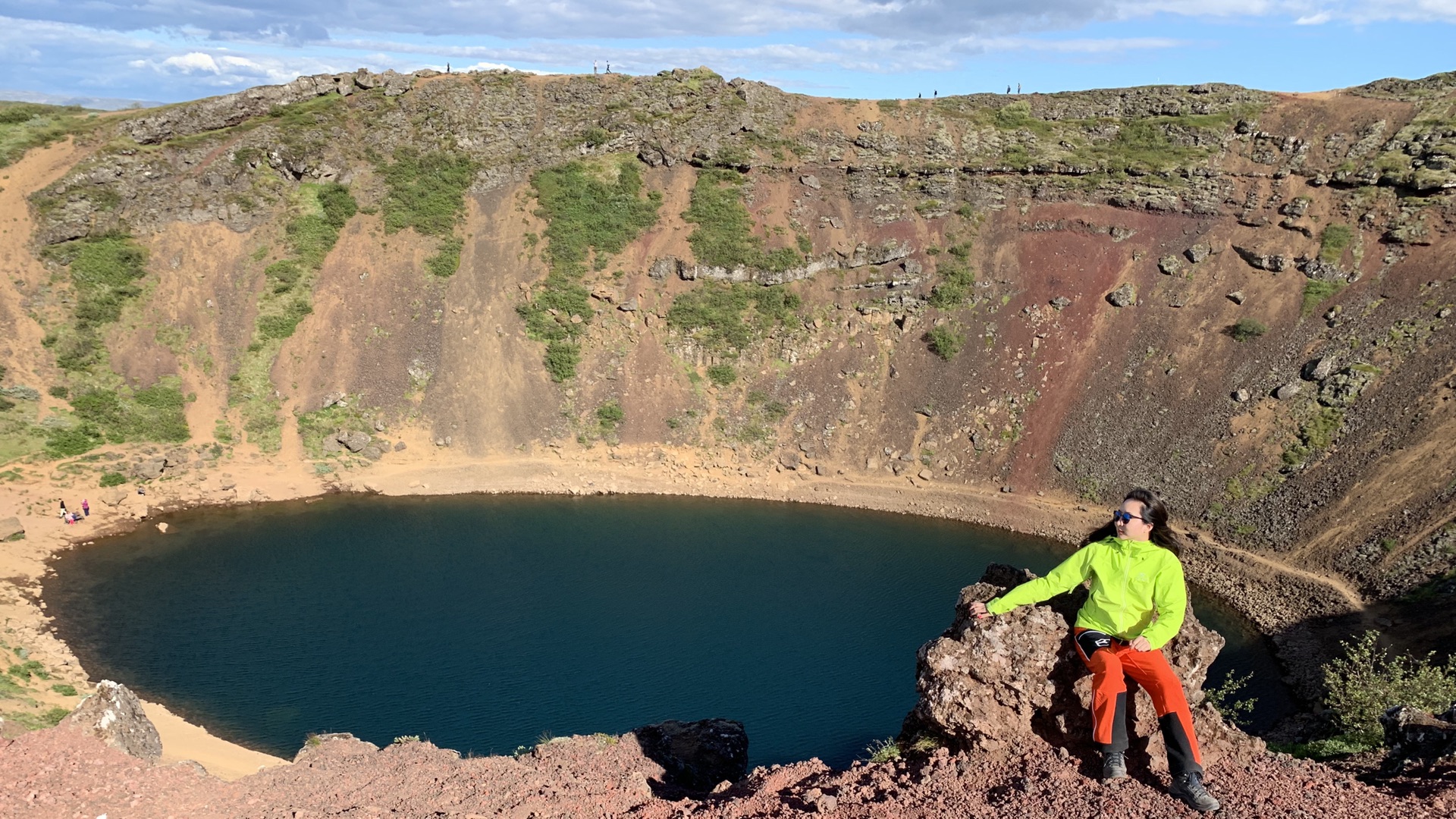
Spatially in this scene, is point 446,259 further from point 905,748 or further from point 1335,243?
point 1335,243

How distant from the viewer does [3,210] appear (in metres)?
47.7

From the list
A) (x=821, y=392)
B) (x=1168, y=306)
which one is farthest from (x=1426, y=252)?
(x=821, y=392)

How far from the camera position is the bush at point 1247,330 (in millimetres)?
45312

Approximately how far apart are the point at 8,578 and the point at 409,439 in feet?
60.6

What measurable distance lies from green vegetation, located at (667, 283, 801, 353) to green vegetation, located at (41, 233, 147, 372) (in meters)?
31.1

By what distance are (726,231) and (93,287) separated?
36.6 metres

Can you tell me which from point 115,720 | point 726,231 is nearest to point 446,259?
point 726,231

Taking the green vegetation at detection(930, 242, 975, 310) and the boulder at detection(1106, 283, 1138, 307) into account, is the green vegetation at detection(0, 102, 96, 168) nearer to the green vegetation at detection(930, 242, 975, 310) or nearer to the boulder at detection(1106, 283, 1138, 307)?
the green vegetation at detection(930, 242, 975, 310)

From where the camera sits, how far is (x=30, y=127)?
5078cm

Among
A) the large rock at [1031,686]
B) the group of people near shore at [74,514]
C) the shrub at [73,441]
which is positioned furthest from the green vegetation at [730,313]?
the large rock at [1031,686]

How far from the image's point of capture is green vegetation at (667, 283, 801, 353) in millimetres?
51938

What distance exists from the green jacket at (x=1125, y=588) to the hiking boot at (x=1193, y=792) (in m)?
1.28

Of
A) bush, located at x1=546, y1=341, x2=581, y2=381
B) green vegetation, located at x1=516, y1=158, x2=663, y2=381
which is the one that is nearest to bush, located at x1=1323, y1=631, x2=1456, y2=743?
bush, located at x1=546, y1=341, x2=581, y2=381

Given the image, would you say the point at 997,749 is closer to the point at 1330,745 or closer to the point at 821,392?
the point at 1330,745
